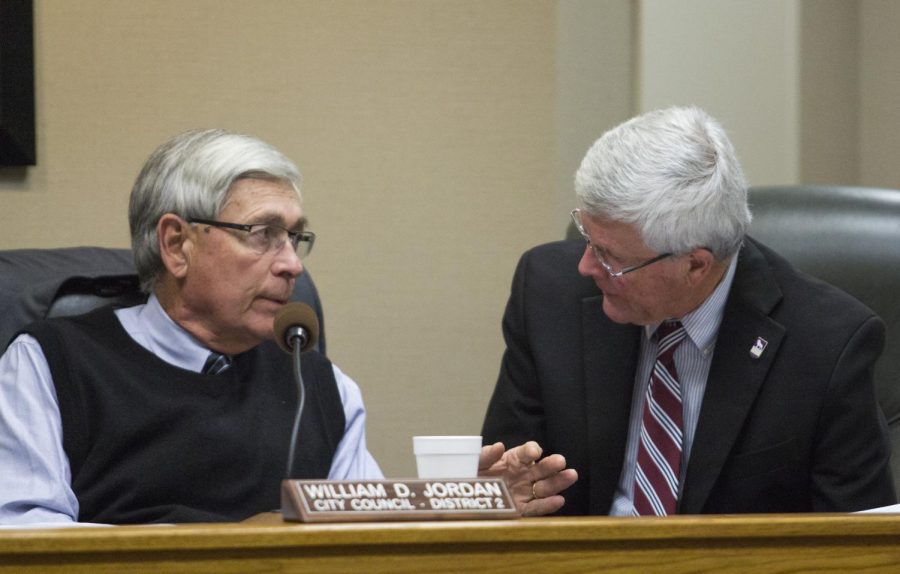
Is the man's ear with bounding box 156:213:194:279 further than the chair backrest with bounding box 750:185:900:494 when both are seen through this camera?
No

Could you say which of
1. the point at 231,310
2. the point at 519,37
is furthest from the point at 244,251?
the point at 519,37

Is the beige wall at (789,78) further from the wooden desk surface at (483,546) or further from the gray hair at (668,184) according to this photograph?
the wooden desk surface at (483,546)

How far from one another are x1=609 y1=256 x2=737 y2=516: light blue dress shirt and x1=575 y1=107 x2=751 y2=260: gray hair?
114 mm

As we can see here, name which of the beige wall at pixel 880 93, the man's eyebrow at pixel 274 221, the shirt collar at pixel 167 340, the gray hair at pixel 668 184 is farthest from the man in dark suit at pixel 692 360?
Result: the beige wall at pixel 880 93

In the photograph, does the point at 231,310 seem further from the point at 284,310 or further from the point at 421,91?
the point at 421,91

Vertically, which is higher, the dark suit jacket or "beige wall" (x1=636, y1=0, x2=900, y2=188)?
"beige wall" (x1=636, y1=0, x2=900, y2=188)

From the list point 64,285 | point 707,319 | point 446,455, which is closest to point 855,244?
point 707,319

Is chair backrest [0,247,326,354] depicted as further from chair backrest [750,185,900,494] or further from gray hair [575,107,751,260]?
chair backrest [750,185,900,494]

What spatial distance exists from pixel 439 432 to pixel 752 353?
3.13 feet

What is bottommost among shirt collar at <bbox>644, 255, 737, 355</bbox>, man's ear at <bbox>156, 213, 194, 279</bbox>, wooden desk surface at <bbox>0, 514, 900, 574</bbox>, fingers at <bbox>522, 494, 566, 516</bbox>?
fingers at <bbox>522, 494, 566, 516</bbox>

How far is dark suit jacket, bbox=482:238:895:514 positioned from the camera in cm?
193

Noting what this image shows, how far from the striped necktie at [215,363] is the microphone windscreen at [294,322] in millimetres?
254

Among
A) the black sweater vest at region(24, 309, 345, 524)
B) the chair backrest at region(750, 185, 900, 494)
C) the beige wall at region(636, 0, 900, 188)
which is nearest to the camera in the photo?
the black sweater vest at region(24, 309, 345, 524)

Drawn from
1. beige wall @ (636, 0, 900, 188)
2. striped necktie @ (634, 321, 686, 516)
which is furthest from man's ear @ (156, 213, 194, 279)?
beige wall @ (636, 0, 900, 188)
